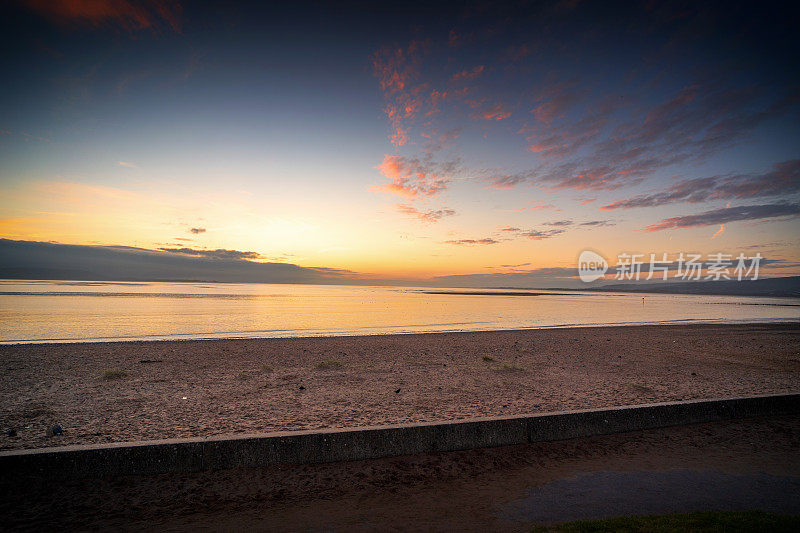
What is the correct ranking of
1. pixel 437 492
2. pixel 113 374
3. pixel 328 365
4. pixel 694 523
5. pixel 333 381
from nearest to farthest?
1. pixel 694 523
2. pixel 437 492
3. pixel 333 381
4. pixel 113 374
5. pixel 328 365

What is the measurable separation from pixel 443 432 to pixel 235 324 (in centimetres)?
2598

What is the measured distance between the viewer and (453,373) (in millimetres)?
12000

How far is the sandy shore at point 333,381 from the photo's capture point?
7301 mm

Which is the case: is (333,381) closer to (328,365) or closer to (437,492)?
(328,365)

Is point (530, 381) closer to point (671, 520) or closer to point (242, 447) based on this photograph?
point (671, 520)

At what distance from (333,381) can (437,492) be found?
21.0 ft

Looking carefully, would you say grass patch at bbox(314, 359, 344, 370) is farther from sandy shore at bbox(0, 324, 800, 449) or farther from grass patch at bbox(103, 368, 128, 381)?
grass patch at bbox(103, 368, 128, 381)

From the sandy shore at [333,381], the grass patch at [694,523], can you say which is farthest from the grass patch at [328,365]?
the grass patch at [694,523]

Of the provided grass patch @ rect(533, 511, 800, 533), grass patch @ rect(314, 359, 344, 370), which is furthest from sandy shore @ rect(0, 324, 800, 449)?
grass patch @ rect(533, 511, 800, 533)

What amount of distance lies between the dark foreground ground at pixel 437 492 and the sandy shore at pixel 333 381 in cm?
169

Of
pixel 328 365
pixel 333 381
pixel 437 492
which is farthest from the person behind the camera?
pixel 328 365

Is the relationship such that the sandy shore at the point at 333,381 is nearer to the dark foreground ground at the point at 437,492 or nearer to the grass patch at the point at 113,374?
the grass patch at the point at 113,374

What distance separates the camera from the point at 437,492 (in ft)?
Result: 15.7

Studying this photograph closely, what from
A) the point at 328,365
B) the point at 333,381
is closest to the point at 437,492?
the point at 333,381
